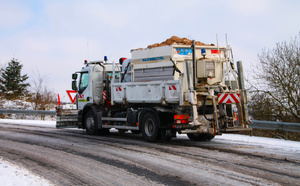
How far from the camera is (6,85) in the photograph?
4262 centimetres

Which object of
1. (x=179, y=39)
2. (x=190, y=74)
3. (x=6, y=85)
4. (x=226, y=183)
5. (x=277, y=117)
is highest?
(x=6, y=85)

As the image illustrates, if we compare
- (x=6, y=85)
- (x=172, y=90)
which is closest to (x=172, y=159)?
(x=172, y=90)

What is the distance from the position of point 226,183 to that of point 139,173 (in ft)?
5.43

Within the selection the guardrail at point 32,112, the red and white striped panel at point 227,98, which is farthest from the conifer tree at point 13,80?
the red and white striped panel at point 227,98

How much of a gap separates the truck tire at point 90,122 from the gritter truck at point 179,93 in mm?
1031

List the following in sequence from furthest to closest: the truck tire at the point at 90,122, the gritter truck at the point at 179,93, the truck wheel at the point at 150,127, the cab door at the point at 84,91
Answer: the cab door at the point at 84,91
the truck tire at the point at 90,122
the truck wheel at the point at 150,127
the gritter truck at the point at 179,93

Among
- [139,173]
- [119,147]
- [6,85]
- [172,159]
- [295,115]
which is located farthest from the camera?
[6,85]

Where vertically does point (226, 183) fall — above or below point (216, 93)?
below

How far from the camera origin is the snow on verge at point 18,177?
521 centimetres

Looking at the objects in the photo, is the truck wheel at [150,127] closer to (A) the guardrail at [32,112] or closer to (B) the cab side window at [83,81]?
(B) the cab side window at [83,81]

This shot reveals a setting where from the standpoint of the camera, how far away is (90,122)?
12.8 meters

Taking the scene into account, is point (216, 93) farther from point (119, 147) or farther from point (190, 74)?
point (119, 147)

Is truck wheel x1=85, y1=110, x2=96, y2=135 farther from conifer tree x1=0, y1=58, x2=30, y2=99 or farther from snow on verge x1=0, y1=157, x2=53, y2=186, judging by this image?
conifer tree x1=0, y1=58, x2=30, y2=99

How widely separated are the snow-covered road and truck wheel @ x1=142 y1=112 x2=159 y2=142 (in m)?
0.42
